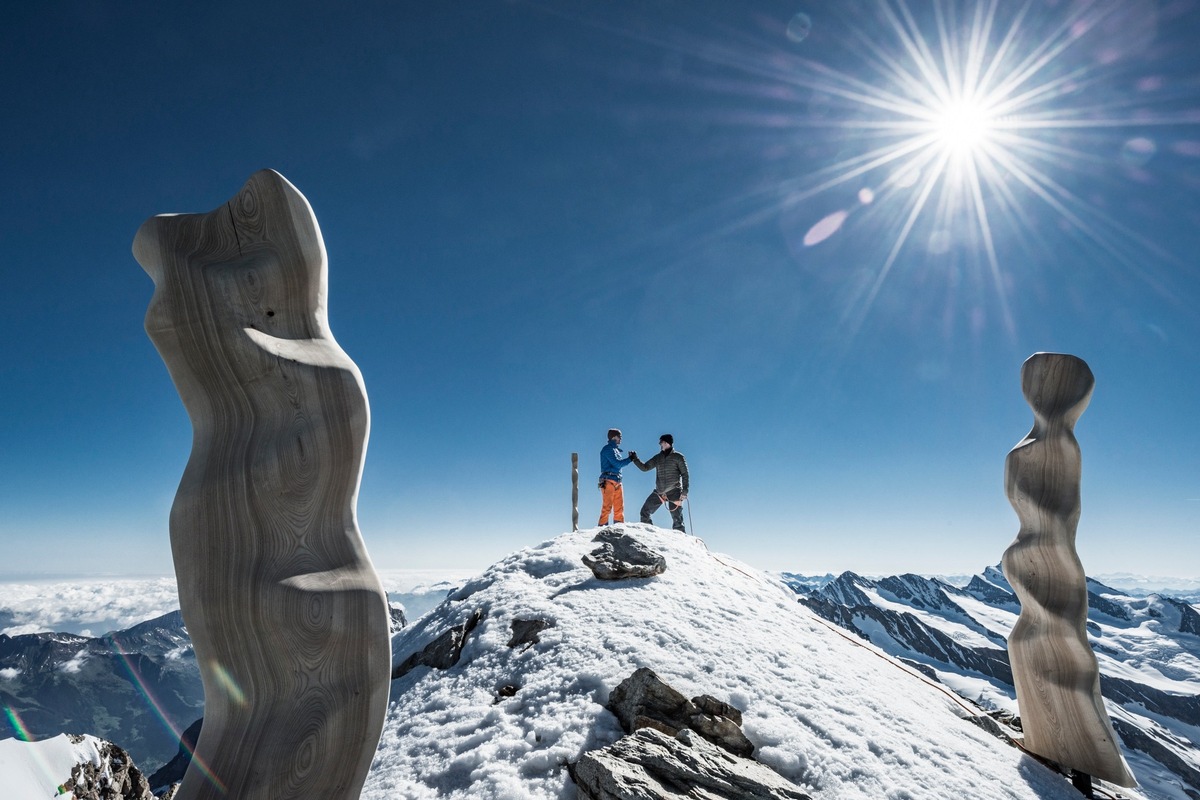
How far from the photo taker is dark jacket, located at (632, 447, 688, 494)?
13797 mm

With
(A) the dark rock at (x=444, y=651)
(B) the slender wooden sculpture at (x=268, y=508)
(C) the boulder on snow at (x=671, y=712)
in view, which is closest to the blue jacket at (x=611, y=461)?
(A) the dark rock at (x=444, y=651)

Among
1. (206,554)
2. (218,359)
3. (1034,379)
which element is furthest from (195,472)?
(1034,379)

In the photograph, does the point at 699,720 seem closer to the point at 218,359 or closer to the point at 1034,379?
the point at 218,359

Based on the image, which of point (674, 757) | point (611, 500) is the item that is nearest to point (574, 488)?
point (611, 500)

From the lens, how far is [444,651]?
749 centimetres

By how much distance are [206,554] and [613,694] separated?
4.33m

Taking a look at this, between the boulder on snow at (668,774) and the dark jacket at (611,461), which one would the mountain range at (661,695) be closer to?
the boulder on snow at (668,774)

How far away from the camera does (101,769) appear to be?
8.05 m

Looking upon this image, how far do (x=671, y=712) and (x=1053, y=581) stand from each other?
539cm

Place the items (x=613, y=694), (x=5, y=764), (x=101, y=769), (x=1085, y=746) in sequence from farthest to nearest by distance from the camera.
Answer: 1. (x=5, y=764)
2. (x=101, y=769)
3. (x=1085, y=746)
4. (x=613, y=694)

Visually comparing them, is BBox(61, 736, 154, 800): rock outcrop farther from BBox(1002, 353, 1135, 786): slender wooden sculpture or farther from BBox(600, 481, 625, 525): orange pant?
BBox(1002, 353, 1135, 786): slender wooden sculpture

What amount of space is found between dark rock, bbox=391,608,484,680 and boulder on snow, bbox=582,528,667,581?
2.05m

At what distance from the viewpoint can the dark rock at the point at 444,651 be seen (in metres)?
7.34

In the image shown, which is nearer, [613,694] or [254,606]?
[254,606]
